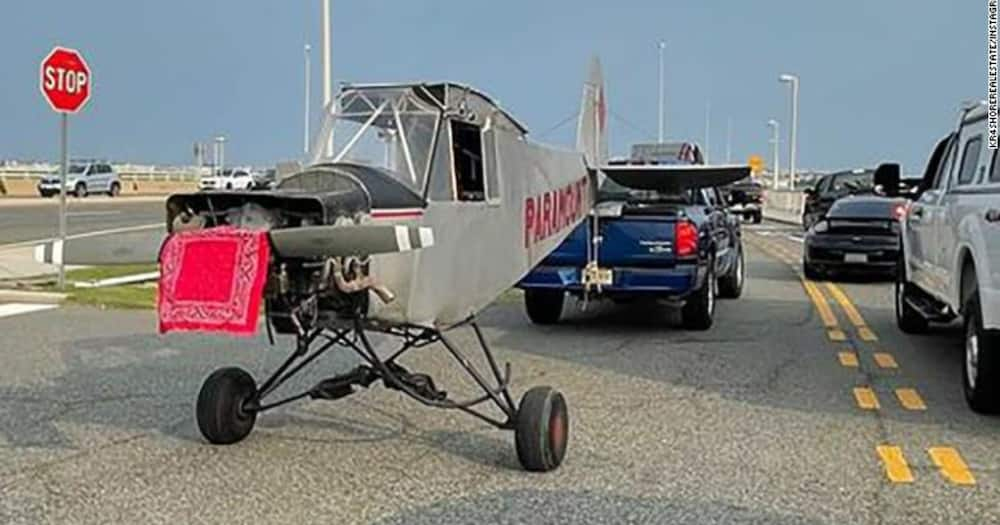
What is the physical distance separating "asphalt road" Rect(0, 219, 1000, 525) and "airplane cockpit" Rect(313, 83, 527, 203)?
5.41 ft

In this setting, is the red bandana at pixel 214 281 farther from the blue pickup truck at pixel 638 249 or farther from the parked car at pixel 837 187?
the parked car at pixel 837 187

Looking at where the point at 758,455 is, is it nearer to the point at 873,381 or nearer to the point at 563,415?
the point at 563,415

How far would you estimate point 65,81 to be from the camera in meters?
16.2

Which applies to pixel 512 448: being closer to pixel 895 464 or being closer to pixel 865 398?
pixel 895 464

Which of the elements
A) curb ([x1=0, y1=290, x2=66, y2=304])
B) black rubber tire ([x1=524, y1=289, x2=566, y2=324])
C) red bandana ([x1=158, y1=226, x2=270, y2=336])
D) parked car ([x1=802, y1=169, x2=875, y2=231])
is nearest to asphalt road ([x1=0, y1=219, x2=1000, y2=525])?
red bandana ([x1=158, y1=226, x2=270, y2=336])

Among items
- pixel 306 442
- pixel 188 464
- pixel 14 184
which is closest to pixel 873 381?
pixel 306 442

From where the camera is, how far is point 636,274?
1230 centimetres

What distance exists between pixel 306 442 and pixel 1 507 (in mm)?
2013

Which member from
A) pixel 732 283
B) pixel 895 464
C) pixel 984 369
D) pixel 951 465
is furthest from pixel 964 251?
pixel 732 283

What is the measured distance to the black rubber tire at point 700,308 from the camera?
12.9 meters

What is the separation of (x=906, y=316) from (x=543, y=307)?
3969mm

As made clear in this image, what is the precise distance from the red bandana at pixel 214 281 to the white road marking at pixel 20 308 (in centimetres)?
871

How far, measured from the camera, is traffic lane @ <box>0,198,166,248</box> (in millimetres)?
28922

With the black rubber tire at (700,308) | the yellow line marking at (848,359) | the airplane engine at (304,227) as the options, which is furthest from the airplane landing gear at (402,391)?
the black rubber tire at (700,308)
